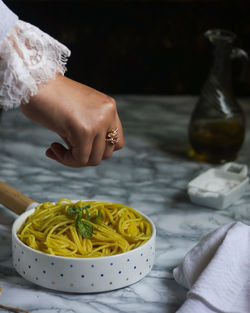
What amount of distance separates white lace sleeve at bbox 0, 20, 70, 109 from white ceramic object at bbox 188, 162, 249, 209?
598mm

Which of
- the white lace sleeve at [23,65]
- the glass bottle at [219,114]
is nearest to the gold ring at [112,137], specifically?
the white lace sleeve at [23,65]

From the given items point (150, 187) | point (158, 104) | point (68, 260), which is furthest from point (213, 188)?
point (158, 104)

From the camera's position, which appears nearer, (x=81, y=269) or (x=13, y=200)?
(x=81, y=269)

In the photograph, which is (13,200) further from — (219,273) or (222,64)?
(222,64)

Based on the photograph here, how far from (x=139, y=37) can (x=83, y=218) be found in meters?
1.33

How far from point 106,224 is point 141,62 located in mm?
1341

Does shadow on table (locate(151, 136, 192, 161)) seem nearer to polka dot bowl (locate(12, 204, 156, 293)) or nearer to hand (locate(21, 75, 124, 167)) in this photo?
polka dot bowl (locate(12, 204, 156, 293))

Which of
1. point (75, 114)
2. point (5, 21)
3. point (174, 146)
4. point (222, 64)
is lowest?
point (174, 146)

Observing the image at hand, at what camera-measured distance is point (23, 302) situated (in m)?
0.94

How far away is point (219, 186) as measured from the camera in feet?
4.52

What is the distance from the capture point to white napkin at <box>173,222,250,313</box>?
0.88 m

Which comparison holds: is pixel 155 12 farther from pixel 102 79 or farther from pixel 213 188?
pixel 213 188

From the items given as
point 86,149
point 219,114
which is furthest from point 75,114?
point 219,114

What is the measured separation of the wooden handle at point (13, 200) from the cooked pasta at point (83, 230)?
10cm
